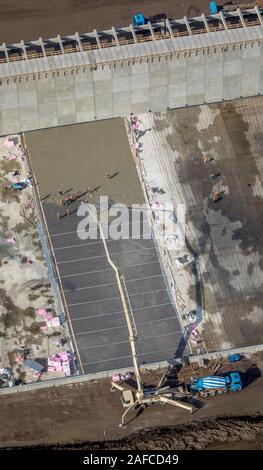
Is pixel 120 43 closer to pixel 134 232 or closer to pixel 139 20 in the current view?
pixel 139 20

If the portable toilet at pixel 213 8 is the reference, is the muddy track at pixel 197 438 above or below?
below

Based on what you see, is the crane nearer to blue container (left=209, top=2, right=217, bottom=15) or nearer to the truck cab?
the truck cab

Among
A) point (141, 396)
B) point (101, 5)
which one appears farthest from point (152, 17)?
point (141, 396)

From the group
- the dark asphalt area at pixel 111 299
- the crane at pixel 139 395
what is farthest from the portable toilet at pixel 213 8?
the crane at pixel 139 395

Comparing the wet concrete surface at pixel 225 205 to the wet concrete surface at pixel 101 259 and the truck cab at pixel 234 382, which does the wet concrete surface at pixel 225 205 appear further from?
the wet concrete surface at pixel 101 259

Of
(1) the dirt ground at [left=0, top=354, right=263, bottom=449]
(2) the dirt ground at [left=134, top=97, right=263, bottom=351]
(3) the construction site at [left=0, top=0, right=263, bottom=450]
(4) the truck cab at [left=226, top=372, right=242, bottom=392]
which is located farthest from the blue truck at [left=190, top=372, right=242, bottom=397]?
(2) the dirt ground at [left=134, top=97, right=263, bottom=351]
